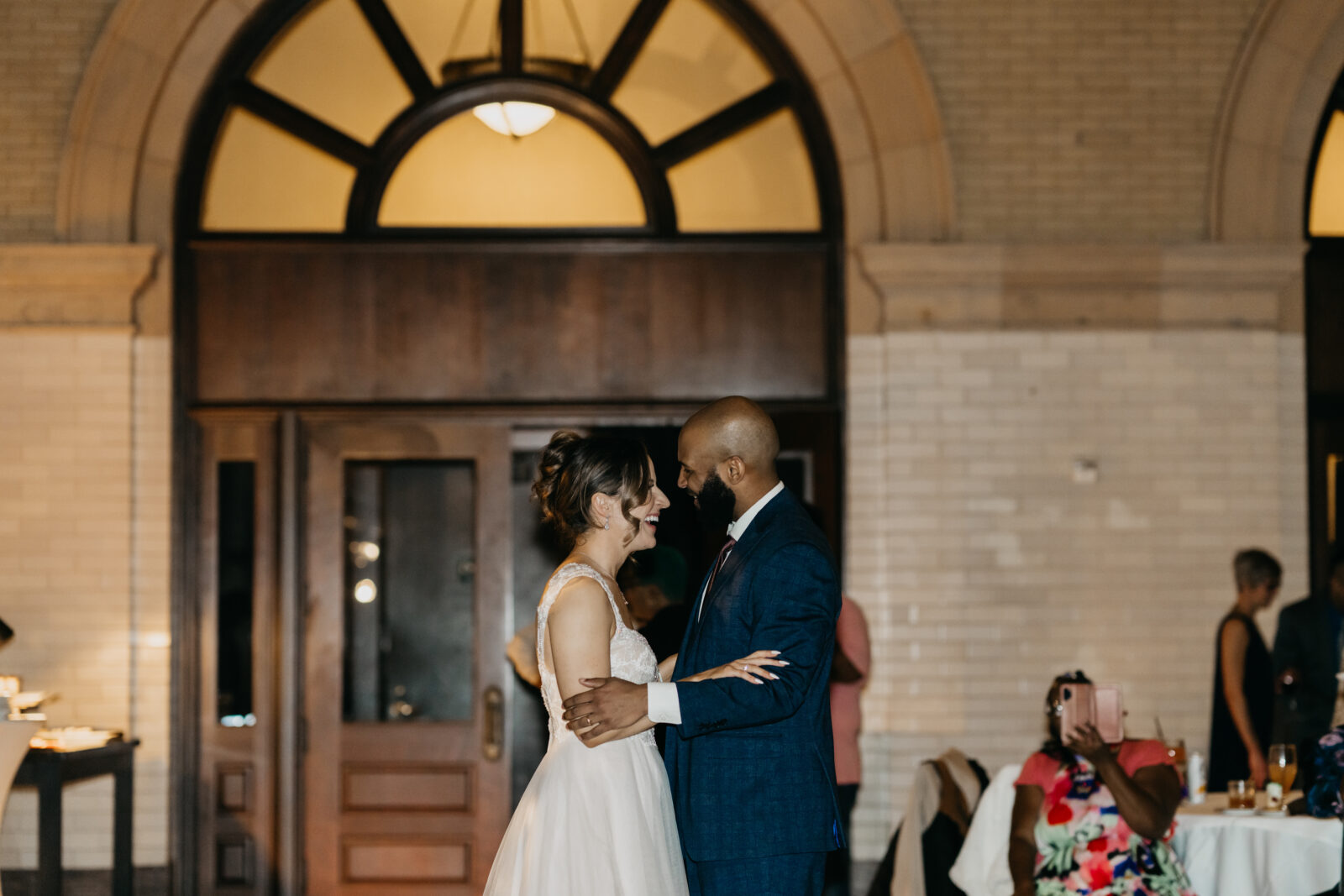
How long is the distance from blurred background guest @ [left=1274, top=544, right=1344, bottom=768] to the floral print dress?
254 centimetres

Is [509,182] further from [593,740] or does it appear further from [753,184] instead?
[593,740]

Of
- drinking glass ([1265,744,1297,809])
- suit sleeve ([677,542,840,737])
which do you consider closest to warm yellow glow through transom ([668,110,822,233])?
drinking glass ([1265,744,1297,809])

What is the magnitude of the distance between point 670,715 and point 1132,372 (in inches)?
178

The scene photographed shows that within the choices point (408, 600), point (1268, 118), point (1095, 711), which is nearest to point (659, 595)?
point (408, 600)

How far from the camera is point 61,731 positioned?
645 centimetres

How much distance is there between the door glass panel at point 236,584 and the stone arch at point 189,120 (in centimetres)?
90

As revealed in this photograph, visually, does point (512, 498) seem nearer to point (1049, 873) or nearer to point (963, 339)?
point (963, 339)

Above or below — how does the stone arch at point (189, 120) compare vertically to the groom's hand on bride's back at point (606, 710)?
above

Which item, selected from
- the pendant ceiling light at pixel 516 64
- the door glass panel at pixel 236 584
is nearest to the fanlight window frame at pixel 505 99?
the pendant ceiling light at pixel 516 64

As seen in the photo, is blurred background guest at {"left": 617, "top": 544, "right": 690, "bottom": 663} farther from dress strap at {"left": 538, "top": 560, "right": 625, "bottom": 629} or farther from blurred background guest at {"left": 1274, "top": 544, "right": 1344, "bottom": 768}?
blurred background guest at {"left": 1274, "top": 544, "right": 1344, "bottom": 768}

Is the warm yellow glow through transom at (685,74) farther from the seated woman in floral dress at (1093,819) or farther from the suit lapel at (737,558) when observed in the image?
the suit lapel at (737,558)

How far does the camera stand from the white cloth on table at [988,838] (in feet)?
16.4

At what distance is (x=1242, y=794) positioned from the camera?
520 cm

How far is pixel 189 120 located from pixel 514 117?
1.66 m
